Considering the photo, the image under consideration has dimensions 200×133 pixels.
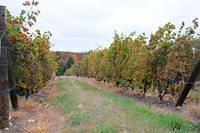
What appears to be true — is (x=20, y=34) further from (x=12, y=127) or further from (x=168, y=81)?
(x=168, y=81)

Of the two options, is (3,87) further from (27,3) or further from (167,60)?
(167,60)

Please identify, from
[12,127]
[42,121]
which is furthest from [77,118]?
[12,127]

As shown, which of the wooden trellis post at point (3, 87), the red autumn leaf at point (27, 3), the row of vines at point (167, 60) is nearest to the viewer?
the wooden trellis post at point (3, 87)

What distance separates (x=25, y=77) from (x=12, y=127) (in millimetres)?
5554

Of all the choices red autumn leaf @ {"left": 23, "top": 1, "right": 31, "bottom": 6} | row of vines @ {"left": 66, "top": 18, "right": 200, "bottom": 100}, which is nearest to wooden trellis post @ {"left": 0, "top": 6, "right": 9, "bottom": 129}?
red autumn leaf @ {"left": 23, "top": 1, "right": 31, "bottom": 6}

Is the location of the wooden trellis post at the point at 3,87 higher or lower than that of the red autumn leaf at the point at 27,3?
lower

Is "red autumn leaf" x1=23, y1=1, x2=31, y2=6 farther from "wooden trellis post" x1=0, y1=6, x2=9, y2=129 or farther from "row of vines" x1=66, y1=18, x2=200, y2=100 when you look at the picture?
"row of vines" x1=66, y1=18, x2=200, y2=100

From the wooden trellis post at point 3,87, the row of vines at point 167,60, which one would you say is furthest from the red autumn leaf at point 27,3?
the row of vines at point 167,60

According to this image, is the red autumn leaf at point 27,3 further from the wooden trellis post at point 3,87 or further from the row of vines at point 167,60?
the row of vines at point 167,60

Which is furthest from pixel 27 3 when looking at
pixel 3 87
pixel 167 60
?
pixel 167 60

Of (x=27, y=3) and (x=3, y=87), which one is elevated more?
(x=27, y=3)

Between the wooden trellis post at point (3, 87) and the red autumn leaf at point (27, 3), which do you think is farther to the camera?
the red autumn leaf at point (27, 3)

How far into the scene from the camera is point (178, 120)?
30.8 ft

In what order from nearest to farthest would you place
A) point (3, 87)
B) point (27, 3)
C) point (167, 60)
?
point (3, 87), point (27, 3), point (167, 60)
